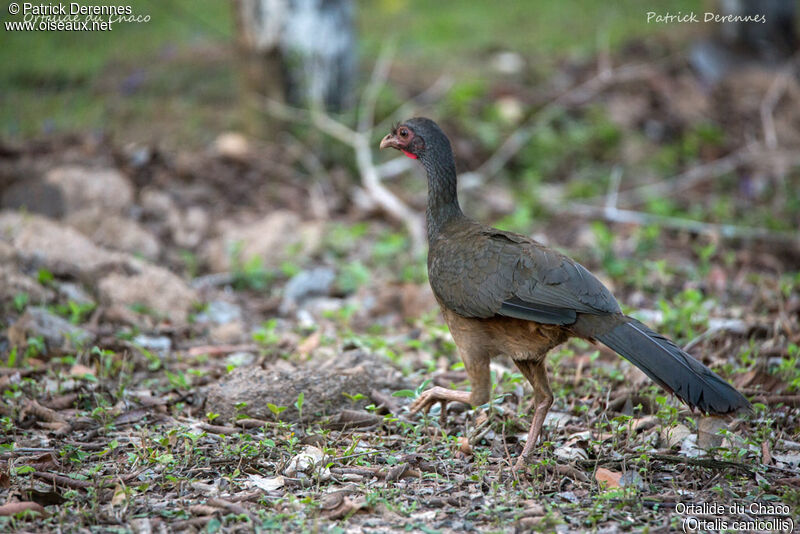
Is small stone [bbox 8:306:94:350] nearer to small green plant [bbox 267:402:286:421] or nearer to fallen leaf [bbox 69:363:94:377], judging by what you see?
fallen leaf [bbox 69:363:94:377]

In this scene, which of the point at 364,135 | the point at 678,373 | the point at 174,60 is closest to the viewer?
the point at 678,373

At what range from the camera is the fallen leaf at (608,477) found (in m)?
3.52

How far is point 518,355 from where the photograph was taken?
3934 mm

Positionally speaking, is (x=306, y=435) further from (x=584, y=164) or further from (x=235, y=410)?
(x=584, y=164)

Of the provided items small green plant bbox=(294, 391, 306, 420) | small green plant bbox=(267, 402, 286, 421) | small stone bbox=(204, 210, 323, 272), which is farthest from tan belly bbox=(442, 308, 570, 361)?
small stone bbox=(204, 210, 323, 272)

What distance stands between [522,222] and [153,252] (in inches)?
122

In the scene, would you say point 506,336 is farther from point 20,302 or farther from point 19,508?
point 20,302

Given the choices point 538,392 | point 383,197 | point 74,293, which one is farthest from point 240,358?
point 383,197

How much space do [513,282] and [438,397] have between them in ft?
2.48

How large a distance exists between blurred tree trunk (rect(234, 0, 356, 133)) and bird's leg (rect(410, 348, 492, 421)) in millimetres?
4721

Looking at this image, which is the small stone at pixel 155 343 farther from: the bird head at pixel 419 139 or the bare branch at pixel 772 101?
the bare branch at pixel 772 101

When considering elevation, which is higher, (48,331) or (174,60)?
(174,60)

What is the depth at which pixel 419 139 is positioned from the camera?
4.61 m

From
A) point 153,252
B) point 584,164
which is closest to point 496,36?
point 584,164
